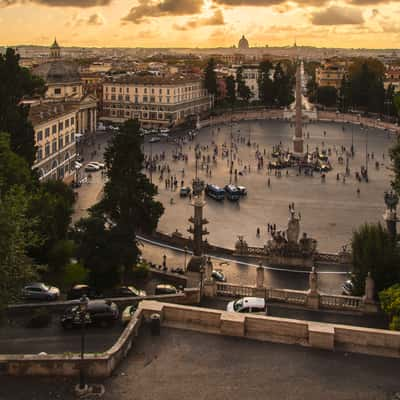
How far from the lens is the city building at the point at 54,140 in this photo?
144 ft

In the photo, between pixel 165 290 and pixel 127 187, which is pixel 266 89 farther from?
pixel 165 290

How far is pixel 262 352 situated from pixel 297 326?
954mm

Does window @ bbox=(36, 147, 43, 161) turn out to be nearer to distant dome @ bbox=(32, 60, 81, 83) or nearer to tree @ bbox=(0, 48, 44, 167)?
tree @ bbox=(0, 48, 44, 167)

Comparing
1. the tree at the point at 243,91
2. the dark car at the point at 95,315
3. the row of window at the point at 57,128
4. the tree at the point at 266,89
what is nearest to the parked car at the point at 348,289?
the dark car at the point at 95,315

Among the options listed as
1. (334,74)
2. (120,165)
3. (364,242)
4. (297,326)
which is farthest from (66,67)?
(297,326)

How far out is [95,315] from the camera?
18.5 metres

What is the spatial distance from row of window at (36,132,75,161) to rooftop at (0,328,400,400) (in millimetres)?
32040

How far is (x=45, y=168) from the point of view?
4534 cm

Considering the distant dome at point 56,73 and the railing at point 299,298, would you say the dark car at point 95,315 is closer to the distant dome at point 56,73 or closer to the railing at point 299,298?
the railing at point 299,298

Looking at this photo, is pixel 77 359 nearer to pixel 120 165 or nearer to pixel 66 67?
pixel 120 165

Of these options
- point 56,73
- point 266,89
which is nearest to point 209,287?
point 56,73

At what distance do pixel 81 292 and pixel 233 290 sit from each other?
5775 millimetres

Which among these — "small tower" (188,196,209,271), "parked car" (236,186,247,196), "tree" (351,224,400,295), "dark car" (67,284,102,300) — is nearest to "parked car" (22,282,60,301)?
"dark car" (67,284,102,300)

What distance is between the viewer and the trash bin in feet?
45.0
